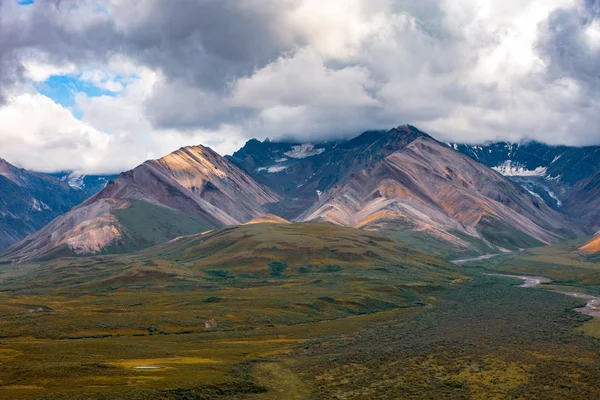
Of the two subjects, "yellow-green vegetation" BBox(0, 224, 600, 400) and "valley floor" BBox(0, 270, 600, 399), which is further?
"yellow-green vegetation" BBox(0, 224, 600, 400)

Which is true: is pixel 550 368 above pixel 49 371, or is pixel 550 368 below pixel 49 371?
below

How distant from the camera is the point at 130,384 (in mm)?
99000

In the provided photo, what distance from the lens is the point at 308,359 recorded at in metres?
129

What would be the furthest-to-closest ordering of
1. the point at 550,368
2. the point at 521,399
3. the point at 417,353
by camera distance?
1. the point at 417,353
2. the point at 550,368
3. the point at 521,399

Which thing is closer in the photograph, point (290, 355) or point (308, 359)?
point (308, 359)

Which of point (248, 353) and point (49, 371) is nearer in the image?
point (49, 371)

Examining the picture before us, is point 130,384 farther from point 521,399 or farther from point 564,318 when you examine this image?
point 564,318

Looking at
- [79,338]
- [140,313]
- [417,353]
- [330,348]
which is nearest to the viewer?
[417,353]

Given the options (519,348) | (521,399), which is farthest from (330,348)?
(521,399)

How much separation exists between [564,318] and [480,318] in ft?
74.1

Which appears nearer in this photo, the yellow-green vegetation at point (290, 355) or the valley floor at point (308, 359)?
the valley floor at point (308, 359)

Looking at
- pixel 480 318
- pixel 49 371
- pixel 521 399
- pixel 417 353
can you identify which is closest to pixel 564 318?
pixel 480 318

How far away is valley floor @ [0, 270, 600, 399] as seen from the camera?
99.6m

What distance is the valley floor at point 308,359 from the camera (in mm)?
99625
